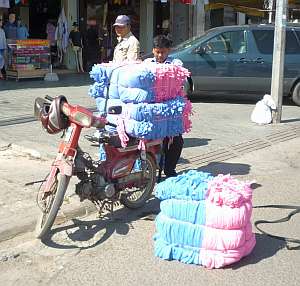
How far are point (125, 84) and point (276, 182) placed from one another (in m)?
2.37

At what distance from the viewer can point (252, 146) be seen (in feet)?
29.0

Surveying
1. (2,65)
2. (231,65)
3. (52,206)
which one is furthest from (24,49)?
(52,206)

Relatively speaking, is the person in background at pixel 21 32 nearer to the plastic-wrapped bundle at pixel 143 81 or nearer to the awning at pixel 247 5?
the awning at pixel 247 5

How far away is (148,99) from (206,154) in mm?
2716

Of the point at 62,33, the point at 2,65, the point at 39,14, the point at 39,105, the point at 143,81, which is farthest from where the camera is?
the point at 39,14

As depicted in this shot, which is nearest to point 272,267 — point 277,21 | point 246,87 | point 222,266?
point 222,266

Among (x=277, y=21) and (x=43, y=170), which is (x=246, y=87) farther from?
(x=43, y=170)

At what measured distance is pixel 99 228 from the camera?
5.18 meters

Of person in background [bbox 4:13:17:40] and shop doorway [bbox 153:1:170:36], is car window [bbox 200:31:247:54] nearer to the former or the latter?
person in background [bbox 4:13:17:40]

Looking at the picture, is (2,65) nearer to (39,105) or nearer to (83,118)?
(39,105)

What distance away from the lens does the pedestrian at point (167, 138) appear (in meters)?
6.10

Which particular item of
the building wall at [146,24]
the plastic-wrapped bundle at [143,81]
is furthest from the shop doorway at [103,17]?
the plastic-wrapped bundle at [143,81]

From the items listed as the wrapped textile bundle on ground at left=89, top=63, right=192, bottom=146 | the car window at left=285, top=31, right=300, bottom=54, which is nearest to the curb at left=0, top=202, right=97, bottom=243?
the wrapped textile bundle on ground at left=89, top=63, right=192, bottom=146

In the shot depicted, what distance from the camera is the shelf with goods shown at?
15156mm
